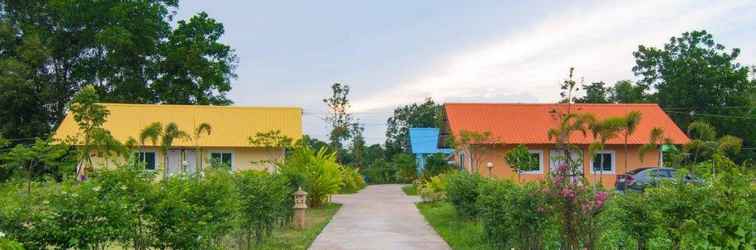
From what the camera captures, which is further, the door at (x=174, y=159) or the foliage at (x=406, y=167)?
the foliage at (x=406, y=167)

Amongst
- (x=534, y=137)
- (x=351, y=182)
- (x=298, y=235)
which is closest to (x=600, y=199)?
(x=298, y=235)

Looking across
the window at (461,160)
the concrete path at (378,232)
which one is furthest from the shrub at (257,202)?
the window at (461,160)

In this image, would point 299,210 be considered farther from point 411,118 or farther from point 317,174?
point 411,118

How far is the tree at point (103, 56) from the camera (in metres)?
37.7

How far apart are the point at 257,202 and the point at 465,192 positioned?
5305 mm

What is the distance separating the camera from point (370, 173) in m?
49.3

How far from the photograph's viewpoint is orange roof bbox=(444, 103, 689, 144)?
31.1m

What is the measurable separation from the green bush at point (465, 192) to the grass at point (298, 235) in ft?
10.6

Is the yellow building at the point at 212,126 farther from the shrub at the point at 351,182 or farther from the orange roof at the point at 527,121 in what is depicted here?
the orange roof at the point at 527,121

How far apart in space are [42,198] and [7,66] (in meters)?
34.3

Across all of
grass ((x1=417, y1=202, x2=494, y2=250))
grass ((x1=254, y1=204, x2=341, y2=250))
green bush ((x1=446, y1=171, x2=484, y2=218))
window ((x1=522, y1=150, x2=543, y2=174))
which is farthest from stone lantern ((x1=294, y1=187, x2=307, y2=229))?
window ((x1=522, y1=150, x2=543, y2=174))

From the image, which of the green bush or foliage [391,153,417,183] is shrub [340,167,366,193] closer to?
foliage [391,153,417,183]

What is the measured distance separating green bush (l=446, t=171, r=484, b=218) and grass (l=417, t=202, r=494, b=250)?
280 millimetres

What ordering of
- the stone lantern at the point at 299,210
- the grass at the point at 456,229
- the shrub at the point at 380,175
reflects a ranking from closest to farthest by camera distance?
1. the grass at the point at 456,229
2. the stone lantern at the point at 299,210
3. the shrub at the point at 380,175
